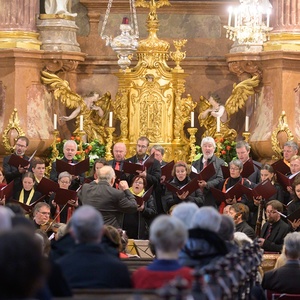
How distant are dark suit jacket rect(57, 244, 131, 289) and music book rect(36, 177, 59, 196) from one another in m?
6.23

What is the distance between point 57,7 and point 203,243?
974cm

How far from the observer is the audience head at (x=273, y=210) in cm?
1195

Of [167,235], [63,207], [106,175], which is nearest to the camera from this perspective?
[167,235]

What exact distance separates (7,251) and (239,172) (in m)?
8.80

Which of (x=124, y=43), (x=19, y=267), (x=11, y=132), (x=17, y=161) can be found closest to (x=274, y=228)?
(x=17, y=161)

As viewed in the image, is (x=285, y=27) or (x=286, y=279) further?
(x=285, y=27)

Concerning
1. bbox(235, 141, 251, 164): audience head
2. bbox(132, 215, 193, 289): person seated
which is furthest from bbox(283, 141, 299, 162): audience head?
bbox(132, 215, 193, 289): person seated

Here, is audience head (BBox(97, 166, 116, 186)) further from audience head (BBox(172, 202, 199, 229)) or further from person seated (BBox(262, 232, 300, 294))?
audience head (BBox(172, 202, 199, 229))

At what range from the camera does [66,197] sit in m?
12.6

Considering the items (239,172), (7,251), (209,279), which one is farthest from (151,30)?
(7,251)

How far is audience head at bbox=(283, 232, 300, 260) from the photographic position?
29.7 feet

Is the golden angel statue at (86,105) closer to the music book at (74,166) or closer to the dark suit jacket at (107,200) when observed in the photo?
the music book at (74,166)

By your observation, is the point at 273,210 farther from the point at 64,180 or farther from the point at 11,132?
the point at 11,132

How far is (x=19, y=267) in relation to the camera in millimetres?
4816
